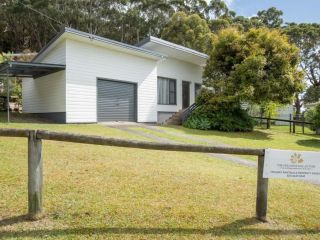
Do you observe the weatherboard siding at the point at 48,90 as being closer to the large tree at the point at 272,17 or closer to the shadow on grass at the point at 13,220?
the shadow on grass at the point at 13,220

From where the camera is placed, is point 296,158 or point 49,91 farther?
point 49,91

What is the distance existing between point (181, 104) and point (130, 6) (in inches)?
892

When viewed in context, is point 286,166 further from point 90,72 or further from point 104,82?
point 104,82

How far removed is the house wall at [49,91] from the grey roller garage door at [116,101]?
186cm

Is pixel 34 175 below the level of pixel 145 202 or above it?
above

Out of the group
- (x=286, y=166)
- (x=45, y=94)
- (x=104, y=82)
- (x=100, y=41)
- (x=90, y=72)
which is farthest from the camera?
(x=45, y=94)

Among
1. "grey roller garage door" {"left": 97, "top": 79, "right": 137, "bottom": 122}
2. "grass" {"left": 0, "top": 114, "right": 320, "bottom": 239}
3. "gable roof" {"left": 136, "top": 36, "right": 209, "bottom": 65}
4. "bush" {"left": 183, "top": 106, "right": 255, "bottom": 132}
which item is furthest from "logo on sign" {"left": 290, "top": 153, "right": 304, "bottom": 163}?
"gable roof" {"left": 136, "top": 36, "right": 209, "bottom": 65}

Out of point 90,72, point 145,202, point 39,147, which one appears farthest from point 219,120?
point 39,147

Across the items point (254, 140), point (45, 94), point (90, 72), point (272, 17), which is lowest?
point (254, 140)

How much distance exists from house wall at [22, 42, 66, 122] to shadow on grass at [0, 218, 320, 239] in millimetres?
11620

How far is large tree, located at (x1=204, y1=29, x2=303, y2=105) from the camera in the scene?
16.2 metres

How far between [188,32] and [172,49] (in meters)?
13.3

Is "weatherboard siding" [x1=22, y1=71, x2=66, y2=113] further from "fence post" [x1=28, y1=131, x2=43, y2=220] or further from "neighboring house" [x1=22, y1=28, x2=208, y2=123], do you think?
"fence post" [x1=28, y1=131, x2=43, y2=220]

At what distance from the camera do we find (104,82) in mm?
16078
